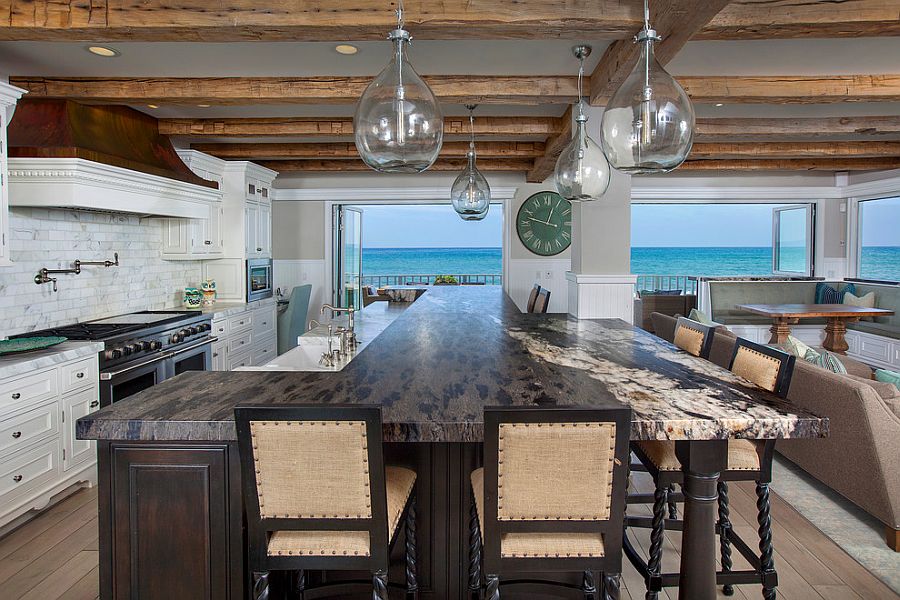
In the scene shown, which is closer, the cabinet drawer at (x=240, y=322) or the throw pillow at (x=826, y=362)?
the throw pillow at (x=826, y=362)

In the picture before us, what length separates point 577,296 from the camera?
4500mm

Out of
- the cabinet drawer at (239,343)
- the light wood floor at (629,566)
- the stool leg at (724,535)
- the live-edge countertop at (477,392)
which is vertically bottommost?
the light wood floor at (629,566)

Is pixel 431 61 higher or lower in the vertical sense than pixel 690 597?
higher

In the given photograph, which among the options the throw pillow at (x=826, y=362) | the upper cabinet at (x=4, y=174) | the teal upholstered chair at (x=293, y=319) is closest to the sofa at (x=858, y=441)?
Answer: the throw pillow at (x=826, y=362)

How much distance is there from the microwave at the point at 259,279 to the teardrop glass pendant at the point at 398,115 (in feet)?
14.6

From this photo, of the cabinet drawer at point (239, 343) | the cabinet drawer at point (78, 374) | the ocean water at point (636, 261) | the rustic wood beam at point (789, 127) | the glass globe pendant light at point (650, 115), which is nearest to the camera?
the glass globe pendant light at point (650, 115)

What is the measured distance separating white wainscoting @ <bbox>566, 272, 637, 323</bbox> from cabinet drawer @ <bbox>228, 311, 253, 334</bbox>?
3195 millimetres

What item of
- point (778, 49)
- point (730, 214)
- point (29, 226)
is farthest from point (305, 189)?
point (730, 214)

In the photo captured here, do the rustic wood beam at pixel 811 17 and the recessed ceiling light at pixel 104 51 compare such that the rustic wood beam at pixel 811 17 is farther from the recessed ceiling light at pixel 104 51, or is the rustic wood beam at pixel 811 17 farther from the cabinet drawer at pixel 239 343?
the cabinet drawer at pixel 239 343

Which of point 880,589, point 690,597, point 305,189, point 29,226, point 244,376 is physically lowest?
point 880,589

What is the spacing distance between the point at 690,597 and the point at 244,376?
1628 millimetres

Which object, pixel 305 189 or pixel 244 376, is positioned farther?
pixel 305 189

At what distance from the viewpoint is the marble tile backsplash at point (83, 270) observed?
3.62 m

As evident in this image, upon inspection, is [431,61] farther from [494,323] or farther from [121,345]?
[121,345]
